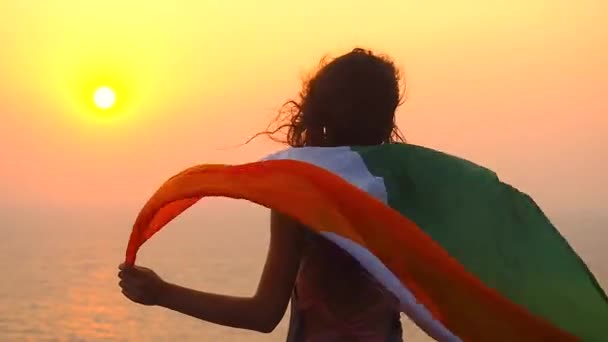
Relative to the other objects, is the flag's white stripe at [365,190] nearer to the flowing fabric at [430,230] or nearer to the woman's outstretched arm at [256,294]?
the flowing fabric at [430,230]

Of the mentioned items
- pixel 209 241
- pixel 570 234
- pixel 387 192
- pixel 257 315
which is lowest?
pixel 209 241

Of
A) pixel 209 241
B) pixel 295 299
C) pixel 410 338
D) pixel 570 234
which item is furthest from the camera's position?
pixel 209 241

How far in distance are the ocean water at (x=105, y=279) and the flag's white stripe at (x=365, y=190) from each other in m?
34.1

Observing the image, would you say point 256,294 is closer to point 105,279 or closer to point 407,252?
point 407,252

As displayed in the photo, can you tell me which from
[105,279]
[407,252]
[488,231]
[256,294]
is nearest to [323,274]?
[256,294]

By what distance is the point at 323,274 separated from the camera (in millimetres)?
2805

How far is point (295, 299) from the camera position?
112 inches

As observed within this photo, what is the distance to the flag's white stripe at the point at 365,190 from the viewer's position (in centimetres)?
258

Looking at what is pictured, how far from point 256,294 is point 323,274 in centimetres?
19

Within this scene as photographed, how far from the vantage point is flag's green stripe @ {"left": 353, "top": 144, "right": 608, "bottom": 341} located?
8.71ft

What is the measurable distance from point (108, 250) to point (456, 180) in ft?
309

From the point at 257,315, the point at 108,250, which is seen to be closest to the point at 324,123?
the point at 257,315

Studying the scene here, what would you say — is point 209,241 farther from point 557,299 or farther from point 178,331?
point 557,299

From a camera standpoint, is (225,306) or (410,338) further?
(410,338)
